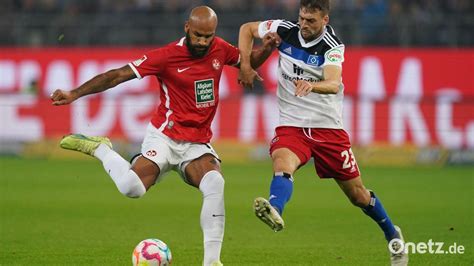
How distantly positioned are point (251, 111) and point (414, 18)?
4.56 m

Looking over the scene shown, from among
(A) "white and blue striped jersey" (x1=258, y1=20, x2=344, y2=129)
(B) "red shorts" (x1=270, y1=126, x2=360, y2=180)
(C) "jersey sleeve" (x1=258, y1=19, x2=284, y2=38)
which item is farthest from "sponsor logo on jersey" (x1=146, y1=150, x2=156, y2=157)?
(C) "jersey sleeve" (x1=258, y1=19, x2=284, y2=38)

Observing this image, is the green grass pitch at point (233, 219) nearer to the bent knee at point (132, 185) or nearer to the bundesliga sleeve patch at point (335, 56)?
the bent knee at point (132, 185)

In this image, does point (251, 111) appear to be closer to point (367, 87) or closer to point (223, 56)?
point (367, 87)

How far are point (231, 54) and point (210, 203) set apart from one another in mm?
1565

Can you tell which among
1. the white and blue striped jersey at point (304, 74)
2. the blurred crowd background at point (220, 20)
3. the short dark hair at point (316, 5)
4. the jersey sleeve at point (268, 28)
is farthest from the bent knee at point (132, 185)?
the blurred crowd background at point (220, 20)

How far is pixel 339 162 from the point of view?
953 cm

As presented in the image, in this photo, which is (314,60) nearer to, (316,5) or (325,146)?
(316,5)

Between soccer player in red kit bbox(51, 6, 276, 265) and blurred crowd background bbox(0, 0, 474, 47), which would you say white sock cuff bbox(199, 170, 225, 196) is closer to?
soccer player in red kit bbox(51, 6, 276, 265)

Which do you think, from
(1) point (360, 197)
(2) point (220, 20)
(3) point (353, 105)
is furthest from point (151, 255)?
(2) point (220, 20)

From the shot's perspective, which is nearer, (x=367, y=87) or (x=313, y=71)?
(x=313, y=71)

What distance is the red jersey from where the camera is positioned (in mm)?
9156

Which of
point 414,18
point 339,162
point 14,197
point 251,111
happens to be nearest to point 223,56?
point 339,162

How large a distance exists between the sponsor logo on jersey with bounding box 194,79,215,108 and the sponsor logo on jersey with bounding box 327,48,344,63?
3.63 ft

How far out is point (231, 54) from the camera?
9.52m
